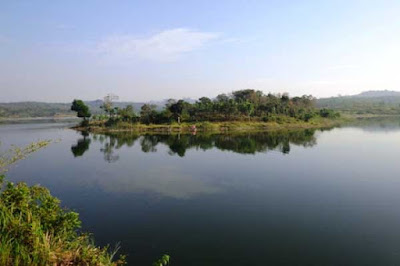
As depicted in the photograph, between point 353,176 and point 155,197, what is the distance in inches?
560

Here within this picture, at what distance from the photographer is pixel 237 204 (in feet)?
55.2

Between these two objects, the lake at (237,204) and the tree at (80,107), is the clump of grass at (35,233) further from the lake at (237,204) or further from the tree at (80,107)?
the tree at (80,107)

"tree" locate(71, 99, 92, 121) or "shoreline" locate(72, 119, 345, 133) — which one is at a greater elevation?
"tree" locate(71, 99, 92, 121)

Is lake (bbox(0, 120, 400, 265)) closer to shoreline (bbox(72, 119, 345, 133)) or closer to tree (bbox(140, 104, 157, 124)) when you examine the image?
shoreline (bbox(72, 119, 345, 133))

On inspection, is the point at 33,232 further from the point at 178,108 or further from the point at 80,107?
the point at 80,107

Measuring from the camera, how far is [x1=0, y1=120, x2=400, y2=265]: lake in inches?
451

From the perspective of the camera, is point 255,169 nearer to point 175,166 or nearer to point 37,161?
point 175,166

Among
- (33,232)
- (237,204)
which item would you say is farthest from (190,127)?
(33,232)

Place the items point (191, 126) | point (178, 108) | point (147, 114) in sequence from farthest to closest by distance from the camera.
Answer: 1. point (147, 114)
2. point (178, 108)
3. point (191, 126)

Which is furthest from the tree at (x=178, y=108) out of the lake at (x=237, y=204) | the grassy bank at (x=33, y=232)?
the grassy bank at (x=33, y=232)

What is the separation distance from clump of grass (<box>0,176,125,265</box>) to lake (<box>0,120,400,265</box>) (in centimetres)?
294

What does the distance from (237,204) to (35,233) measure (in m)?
11.4

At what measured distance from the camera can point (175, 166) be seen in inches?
1113

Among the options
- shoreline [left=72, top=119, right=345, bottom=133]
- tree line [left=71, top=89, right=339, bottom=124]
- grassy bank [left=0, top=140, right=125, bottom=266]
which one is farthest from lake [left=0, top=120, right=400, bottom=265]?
tree line [left=71, top=89, right=339, bottom=124]
